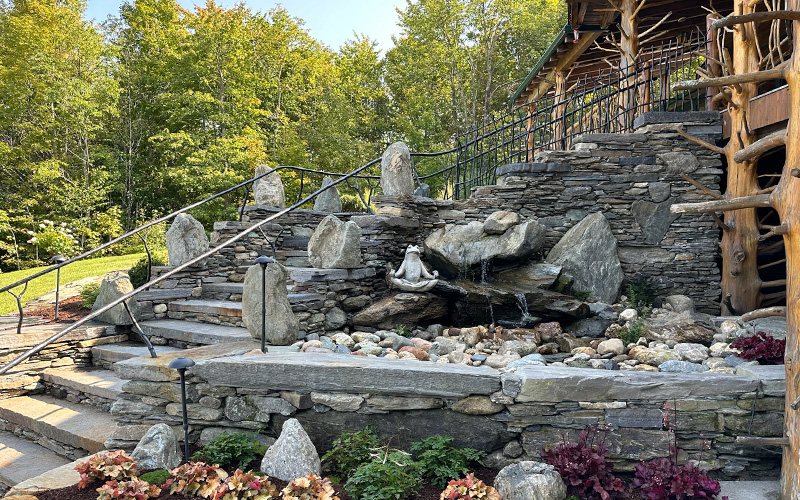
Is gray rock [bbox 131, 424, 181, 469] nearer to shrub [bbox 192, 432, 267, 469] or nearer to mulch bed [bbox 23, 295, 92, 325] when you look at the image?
A: shrub [bbox 192, 432, 267, 469]

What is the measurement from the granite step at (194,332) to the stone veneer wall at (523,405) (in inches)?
56.1

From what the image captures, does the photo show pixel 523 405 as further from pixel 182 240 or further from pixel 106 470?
pixel 182 240

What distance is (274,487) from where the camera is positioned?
9.98 feet

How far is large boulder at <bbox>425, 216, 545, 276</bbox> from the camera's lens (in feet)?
21.3

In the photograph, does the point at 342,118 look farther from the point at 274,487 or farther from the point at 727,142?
the point at 274,487

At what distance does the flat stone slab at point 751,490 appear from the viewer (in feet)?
10.3

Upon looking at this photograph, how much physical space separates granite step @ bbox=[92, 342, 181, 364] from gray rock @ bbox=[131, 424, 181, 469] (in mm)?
1887

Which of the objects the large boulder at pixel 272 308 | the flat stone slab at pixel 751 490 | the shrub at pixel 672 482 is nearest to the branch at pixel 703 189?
the flat stone slab at pixel 751 490

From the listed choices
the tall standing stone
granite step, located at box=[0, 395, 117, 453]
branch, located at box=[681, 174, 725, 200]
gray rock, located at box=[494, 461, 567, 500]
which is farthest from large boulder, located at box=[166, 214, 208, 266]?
branch, located at box=[681, 174, 725, 200]

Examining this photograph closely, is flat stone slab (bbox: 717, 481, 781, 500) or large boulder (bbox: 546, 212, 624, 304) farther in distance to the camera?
large boulder (bbox: 546, 212, 624, 304)

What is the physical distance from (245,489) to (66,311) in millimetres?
5750

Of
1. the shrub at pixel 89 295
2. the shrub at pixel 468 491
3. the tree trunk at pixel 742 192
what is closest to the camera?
the shrub at pixel 468 491

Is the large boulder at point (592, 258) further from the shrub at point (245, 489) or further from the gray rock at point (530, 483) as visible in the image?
the shrub at point (245, 489)

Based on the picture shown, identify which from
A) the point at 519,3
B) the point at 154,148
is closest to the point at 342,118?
the point at 154,148
